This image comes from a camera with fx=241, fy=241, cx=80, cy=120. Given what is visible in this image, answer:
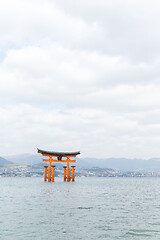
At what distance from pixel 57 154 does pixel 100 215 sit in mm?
45468

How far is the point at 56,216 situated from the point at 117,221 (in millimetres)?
5226

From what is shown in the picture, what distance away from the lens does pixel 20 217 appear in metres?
20.2

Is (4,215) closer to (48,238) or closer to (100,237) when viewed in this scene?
(48,238)

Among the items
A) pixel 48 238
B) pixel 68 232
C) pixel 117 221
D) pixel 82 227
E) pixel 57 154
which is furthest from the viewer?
pixel 57 154

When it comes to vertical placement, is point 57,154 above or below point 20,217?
above

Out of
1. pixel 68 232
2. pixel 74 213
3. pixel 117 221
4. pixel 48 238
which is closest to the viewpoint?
pixel 48 238

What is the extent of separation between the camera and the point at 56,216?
20.6m

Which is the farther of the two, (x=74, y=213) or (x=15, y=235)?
(x=74, y=213)

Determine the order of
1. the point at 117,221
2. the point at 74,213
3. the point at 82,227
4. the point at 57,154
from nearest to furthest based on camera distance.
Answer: the point at 82,227 → the point at 117,221 → the point at 74,213 → the point at 57,154

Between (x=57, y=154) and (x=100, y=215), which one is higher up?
(x=57, y=154)

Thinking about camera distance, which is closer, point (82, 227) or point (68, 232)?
point (68, 232)

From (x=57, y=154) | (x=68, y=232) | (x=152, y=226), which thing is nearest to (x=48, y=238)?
(x=68, y=232)

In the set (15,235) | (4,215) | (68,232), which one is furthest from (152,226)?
(4,215)

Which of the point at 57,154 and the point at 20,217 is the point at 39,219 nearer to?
the point at 20,217
